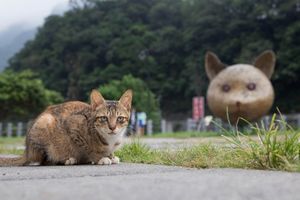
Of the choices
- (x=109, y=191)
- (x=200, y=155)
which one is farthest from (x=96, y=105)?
(x=109, y=191)

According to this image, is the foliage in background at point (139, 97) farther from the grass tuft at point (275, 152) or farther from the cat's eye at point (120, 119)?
the grass tuft at point (275, 152)

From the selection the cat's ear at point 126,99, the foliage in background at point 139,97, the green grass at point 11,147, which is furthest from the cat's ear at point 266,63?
the foliage in background at point 139,97

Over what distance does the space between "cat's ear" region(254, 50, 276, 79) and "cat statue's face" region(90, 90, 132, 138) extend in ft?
35.5

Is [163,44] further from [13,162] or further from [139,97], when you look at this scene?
[13,162]

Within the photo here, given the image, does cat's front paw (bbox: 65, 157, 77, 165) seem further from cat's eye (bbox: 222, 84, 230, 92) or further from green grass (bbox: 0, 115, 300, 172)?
cat's eye (bbox: 222, 84, 230, 92)

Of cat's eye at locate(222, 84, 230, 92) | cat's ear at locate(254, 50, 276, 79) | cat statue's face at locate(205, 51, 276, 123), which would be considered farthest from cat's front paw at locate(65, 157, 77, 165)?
cat's ear at locate(254, 50, 276, 79)

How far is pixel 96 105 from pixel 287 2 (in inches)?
1157

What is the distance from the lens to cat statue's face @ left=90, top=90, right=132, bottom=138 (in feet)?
12.6

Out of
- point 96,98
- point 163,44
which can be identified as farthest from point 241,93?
point 163,44

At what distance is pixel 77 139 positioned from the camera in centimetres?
397

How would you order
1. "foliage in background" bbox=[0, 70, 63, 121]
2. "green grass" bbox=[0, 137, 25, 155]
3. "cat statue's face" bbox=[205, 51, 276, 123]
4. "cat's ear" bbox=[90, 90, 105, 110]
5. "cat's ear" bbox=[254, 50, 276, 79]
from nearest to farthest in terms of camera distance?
"cat's ear" bbox=[90, 90, 105, 110], "green grass" bbox=[0, 137, 25, 155], "cat statue's face" bbox=[205, 51, 276, 123], "cat's ear" bbox=[254, 50, 276, 79], "foliage in background" bbox=[0, 70, 63, 121]

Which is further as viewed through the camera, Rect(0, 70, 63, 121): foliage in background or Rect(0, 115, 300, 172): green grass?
Rect(0, 70, 63, 121): foliage in background

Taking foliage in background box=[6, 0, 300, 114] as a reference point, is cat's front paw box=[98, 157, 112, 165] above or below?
below

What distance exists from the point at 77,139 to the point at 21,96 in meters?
22.3
